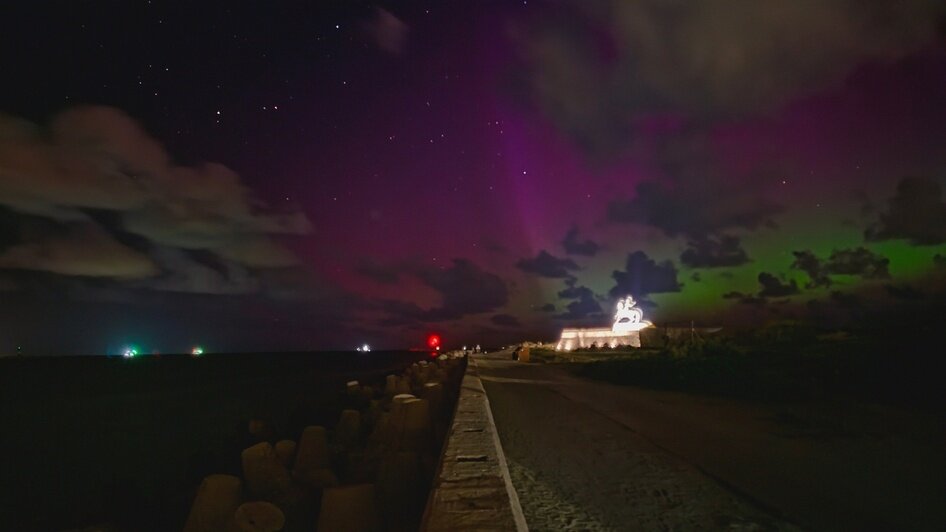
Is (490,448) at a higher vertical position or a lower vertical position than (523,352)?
lower

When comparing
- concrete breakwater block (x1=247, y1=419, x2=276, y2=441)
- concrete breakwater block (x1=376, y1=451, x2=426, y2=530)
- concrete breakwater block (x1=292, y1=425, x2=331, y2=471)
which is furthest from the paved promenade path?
concrete breakwater block (x1=247, y1=419, x2=276, y2=441)

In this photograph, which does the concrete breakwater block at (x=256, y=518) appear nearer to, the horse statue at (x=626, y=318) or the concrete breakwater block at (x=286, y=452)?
the concrete breakwater block at (x=286, y=452)

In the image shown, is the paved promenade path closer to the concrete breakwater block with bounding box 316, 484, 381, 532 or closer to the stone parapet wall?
the stone parapet wall

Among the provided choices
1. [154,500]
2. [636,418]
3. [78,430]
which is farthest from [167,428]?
[636,418]

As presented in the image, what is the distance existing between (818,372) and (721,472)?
11.1 meters

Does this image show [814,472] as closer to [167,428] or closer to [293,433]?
[293,433]

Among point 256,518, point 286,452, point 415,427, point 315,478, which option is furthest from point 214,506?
point 286,452

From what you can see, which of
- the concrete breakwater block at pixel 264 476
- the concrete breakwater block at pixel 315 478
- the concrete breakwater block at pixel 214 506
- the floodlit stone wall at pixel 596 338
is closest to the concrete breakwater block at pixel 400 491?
the concrete breakwater block at pixel 214 506

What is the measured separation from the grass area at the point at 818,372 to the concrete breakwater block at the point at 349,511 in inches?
450

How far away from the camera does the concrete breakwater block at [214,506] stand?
475 cm

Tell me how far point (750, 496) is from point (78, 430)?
103 feet

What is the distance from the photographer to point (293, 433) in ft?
55.2

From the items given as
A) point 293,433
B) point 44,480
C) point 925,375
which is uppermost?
point 925,375

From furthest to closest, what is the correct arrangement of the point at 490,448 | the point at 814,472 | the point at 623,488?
the point at 814,472, the point at 623,488, the point at 490,448
